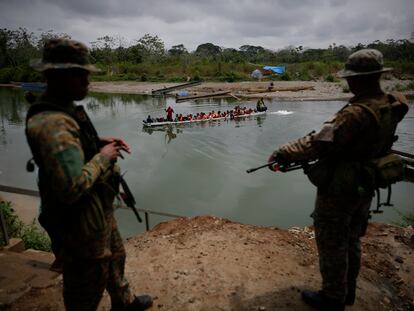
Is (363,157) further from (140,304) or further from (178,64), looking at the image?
(178,64)

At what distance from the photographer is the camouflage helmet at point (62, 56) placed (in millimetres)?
1737

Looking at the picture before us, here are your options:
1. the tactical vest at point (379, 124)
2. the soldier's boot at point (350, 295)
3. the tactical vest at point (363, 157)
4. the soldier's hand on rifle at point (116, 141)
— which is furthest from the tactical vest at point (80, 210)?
the soldier's boot at point (350, 295)

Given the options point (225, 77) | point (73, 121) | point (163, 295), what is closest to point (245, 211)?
point (163, 295)

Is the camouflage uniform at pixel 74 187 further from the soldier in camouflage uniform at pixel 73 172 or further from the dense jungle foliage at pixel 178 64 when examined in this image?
the dense jungle foliage at pixel 178 64

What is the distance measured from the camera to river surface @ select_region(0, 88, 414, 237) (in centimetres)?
809

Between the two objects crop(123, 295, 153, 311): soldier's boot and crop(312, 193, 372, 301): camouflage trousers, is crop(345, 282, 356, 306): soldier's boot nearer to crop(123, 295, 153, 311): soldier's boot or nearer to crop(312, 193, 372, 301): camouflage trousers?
crop(312, 193, 372, 301): camouflage trousers

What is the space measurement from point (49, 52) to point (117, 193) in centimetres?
88

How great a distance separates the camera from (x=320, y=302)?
2.52 metres

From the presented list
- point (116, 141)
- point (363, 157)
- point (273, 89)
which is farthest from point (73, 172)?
point (273, 89)

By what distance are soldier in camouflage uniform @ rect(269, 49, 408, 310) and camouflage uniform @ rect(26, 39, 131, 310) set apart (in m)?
1.24

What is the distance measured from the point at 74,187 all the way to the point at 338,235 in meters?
1.76

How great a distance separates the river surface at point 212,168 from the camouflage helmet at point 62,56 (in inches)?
215

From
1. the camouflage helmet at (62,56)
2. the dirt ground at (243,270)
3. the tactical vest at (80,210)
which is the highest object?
the camouflage helmet at (62,56)

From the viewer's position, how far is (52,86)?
70.3 inches
